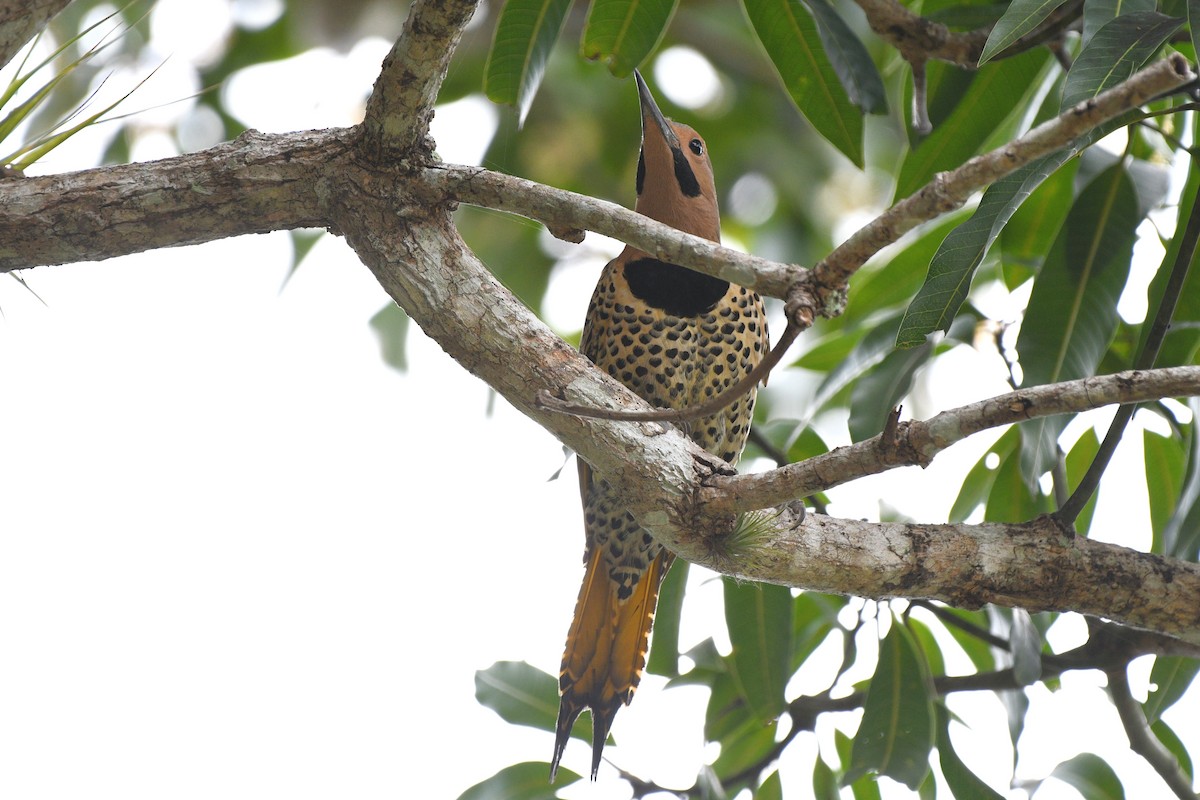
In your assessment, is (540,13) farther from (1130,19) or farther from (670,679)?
(670,679)

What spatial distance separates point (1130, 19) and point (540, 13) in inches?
44.1

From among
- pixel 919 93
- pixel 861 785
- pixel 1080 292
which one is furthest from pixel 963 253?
pixel 861 785

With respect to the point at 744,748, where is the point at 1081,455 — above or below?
above

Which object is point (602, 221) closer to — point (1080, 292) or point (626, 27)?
point (626, 27)

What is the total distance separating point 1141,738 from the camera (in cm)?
239

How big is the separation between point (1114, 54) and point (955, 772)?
1562 mm

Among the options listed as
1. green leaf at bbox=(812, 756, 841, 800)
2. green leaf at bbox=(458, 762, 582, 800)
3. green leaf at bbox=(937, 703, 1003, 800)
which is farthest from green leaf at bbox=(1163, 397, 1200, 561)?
green leaf at bbox=(458, 762, 582, 800)

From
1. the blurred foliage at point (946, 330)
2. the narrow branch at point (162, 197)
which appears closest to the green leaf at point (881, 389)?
the blurred foliage at point (946, 330)

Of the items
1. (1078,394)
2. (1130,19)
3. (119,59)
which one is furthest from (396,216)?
(119,59)

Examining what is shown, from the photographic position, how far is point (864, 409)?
2527mm

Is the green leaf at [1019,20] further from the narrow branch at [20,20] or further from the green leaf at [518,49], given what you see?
the narrow branch at [20,20]

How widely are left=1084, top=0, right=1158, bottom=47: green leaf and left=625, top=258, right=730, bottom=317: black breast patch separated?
104cm

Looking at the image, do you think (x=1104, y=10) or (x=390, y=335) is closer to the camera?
(x=1104, y=10)

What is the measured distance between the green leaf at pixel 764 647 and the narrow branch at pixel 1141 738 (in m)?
0.68
